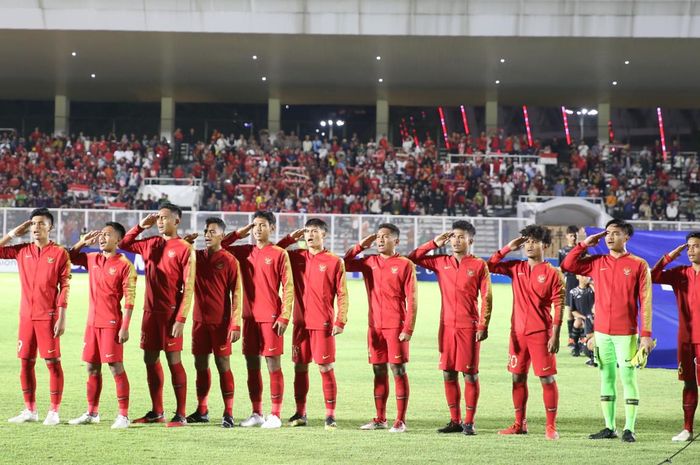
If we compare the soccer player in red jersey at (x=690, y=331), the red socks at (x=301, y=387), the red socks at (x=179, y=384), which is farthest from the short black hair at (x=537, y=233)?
the red socks at (x=179, y=384)

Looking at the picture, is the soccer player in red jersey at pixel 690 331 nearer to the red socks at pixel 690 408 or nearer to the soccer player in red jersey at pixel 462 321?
the red socks at pixel 690 408

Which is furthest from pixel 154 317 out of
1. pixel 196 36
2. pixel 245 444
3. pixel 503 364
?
pixel 196 36

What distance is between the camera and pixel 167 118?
153 feet

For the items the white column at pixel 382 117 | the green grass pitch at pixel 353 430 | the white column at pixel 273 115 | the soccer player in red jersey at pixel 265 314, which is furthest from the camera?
the white column at pixel 382 117

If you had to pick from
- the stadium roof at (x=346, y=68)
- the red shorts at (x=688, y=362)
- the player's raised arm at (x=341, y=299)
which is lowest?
the red shorts at (x=688, y=362)

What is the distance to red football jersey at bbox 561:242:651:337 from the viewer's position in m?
9.05

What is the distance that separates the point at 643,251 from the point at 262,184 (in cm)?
2534

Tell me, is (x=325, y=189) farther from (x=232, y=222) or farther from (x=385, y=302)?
(x=385, y=302)

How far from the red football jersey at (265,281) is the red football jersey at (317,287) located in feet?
0.60

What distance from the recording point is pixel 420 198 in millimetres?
37438

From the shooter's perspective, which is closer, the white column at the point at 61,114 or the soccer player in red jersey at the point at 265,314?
the soccer player in red jersey at the point at 265,314

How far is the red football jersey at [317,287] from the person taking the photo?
376 inches

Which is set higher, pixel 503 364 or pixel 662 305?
pixel 662 305

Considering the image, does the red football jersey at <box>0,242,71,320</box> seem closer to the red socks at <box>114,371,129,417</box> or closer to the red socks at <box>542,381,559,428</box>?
the red socks at <box>114,371,129,417</box>
